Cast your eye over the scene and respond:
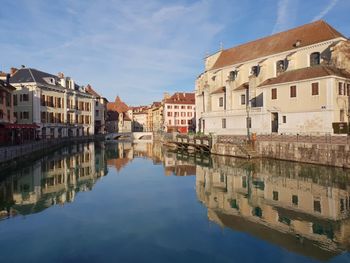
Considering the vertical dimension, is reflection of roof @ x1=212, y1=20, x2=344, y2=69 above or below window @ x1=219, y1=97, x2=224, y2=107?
above

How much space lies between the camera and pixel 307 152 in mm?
29344

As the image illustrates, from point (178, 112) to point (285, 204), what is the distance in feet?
244

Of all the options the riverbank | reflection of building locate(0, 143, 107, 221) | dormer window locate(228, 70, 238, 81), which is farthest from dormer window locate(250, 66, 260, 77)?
the riverbank

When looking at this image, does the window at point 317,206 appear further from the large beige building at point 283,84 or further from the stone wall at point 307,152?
the large beige building at point 283,84

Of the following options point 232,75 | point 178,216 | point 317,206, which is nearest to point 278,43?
point 232,75

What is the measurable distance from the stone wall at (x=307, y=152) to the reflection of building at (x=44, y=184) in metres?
17.5

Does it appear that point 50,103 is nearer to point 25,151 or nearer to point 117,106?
point 25,151

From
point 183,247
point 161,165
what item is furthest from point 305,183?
point 161,165

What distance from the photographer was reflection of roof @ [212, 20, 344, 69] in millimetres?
40106

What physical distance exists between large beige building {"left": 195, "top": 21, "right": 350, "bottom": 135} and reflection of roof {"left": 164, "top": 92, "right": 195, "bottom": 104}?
33443 mm

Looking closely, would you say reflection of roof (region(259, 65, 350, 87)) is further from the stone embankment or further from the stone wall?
the stone wall

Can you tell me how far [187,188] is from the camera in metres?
22.8

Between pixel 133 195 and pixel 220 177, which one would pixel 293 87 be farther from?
pixel 133 195

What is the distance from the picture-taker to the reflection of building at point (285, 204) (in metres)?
12.4
